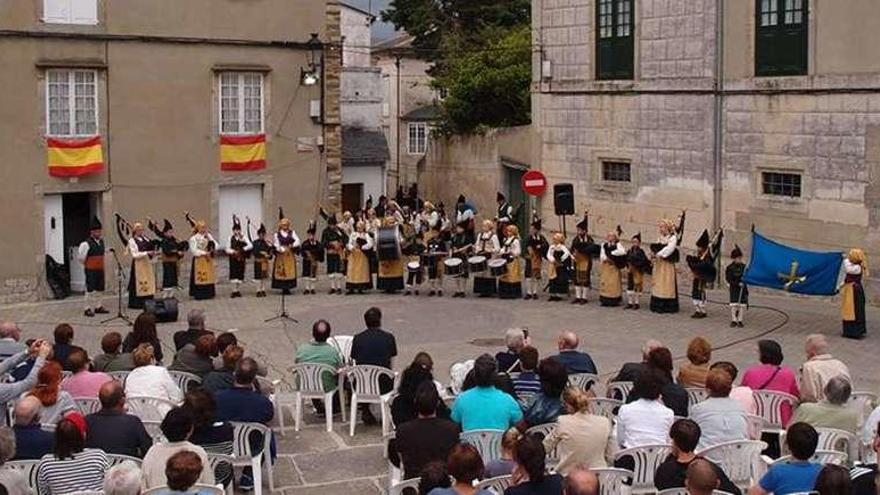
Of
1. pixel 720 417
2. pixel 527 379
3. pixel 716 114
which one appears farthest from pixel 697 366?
pixel 716 114

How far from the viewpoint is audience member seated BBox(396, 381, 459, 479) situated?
8.77 m

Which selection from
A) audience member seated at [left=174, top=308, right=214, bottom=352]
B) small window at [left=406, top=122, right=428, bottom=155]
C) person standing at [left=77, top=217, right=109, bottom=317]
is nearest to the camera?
audience member seated at [left=174, top=308, right=214, bottom=352]

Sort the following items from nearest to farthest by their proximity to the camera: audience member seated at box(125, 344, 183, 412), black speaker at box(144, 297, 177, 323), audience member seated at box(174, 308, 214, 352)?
audience member seated at box(125, 344, 183, 412), audience member seated at box(174, 308, 214, 352), black speaker at box(144, 297, 177, 323)

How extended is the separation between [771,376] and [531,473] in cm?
431

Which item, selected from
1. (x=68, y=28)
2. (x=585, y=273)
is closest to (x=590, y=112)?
(x=585, y=273)

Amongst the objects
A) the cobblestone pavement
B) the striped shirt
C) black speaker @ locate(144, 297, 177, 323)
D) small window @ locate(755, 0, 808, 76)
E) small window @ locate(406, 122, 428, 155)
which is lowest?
the cobblestone pavement

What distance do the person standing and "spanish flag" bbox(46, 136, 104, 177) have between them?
6.85ft

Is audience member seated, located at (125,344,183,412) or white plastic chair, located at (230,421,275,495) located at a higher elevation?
audience member seated, located at (125,344,183,412)

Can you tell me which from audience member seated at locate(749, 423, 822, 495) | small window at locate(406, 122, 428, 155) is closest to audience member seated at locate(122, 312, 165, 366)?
audience member seated at locate(749, 423, 822, 495)

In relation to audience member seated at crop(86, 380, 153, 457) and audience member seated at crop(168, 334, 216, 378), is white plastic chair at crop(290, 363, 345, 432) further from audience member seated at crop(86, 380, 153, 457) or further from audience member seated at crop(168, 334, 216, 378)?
audience member seated at crop(86, 380, 153, 457)

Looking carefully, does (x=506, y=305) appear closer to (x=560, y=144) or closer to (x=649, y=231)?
(x=649, y=231)

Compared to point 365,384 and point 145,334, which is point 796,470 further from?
point 145,334

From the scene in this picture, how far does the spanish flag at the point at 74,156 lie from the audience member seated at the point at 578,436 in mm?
17196

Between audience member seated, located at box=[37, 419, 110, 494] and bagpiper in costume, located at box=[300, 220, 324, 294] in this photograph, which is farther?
bagpiper in costume, located at box=[300, 220, 324, 294]
